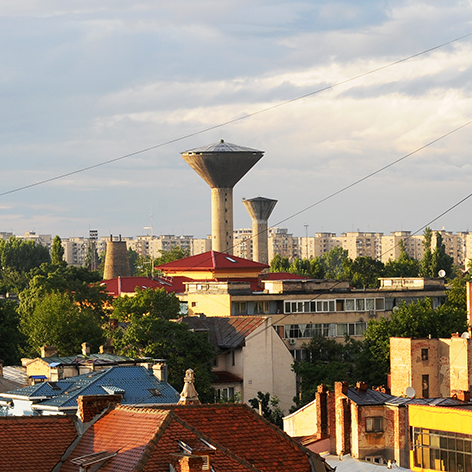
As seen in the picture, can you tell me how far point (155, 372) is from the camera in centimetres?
3769

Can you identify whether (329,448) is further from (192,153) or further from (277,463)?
(192,153)

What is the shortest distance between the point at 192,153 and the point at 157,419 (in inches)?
5936

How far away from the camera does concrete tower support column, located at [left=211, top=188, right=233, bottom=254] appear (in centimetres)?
17250

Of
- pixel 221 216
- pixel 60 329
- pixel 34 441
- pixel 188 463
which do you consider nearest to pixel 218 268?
pixel 60 329

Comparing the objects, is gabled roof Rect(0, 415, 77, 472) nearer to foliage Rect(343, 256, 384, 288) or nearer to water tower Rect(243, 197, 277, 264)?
foliage Rect(343, 256, 384, 288)

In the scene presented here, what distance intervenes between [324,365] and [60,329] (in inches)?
637

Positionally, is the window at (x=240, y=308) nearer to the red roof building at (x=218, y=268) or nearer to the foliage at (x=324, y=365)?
the foliage at (x=324, y=365)

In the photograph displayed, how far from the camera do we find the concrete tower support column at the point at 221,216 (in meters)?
172

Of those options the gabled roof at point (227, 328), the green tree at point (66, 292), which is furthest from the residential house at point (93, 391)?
the green tree at point (66, 292)

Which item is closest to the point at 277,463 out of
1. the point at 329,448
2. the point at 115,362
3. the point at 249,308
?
the point at 329,448

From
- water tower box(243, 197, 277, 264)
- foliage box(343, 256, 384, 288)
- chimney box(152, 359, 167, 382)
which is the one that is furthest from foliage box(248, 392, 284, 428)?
water tower box(243, 197, 277, 264)

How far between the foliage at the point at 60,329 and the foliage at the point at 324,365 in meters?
11.6

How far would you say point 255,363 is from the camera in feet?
183

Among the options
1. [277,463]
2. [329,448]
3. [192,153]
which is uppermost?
[192,153]
